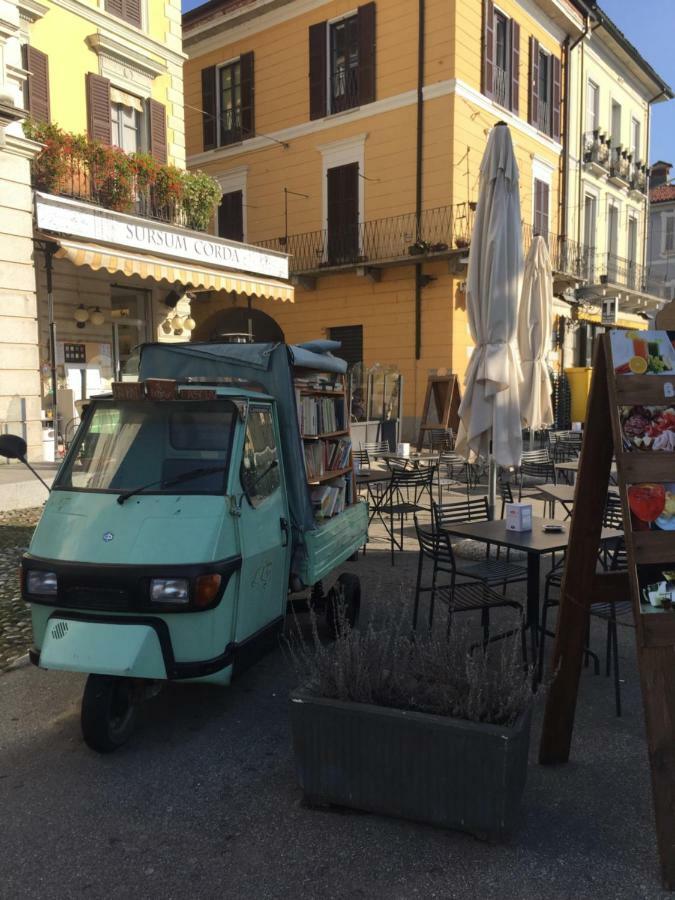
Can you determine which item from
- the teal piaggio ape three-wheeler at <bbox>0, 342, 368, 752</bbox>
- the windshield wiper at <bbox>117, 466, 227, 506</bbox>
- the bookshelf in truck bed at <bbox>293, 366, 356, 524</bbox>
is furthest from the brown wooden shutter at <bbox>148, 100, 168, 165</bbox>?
the windshield wiper at <bbox>117, 466, 227, 506</bbox>

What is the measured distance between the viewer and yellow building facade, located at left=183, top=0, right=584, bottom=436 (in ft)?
55.8

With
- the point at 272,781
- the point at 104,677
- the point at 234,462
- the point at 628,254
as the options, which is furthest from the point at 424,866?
the point at 628,254

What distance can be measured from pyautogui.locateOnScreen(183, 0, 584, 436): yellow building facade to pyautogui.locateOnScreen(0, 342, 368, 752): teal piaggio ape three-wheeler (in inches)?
521

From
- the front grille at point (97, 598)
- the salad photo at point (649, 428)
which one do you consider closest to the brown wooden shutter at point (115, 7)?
the front grille at point (97, 598)

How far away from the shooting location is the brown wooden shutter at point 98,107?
13.2m

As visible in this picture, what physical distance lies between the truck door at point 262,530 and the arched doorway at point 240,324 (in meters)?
16.4

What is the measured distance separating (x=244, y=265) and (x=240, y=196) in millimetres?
7853

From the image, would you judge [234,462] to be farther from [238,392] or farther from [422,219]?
[422,219]

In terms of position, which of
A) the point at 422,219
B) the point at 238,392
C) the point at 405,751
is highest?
the point at 422,219

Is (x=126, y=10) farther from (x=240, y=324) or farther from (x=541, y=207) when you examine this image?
(x=541, y=207)

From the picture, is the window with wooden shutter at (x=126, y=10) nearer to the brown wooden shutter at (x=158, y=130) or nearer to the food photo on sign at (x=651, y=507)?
the brown wooden shutter at (x=158, y=130)

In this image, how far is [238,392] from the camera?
4.05 metres

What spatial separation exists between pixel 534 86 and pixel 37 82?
1376 cm

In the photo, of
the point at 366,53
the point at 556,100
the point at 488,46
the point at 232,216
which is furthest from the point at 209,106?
the point at 556,100
